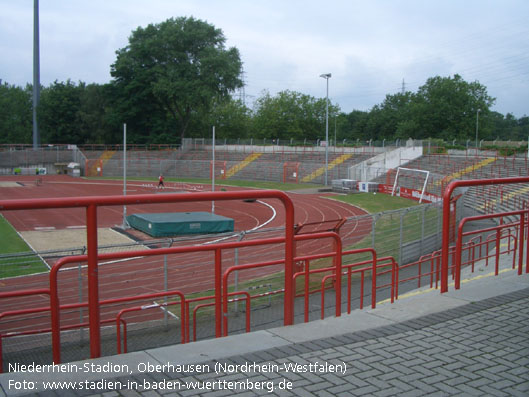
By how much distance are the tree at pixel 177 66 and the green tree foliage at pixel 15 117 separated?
1976cm

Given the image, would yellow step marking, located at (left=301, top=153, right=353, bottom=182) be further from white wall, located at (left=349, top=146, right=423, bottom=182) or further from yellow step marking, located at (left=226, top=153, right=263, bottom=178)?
yellow step marking, located at (left=226, top=153, right=263, bottom=178)

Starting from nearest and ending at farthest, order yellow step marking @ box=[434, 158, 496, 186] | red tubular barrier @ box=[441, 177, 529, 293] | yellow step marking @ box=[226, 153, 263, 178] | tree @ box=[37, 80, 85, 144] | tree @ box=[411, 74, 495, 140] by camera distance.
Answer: red tubular barrier @ box=[441, 177, 529, 293] → yellow step marking @ box=[434, 158, 496, 186] → yellow step marking @ box=[226, 153, 263, 178] → tree @ box=[37, 80, 85, 144] → tree @ box=[411, 74, 495, 140]

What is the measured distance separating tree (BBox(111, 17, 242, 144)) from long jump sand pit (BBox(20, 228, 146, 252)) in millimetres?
45499

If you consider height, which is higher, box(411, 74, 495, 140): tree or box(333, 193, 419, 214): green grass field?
box(411, 74, 495, 140): tree

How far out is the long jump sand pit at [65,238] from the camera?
2123cm

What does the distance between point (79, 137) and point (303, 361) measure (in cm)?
7662

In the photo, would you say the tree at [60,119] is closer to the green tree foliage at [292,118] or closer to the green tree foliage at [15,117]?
the green tree foliage at [15,117]

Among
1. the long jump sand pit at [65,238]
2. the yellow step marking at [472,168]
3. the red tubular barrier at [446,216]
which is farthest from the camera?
the yellow step marking at [472,168]

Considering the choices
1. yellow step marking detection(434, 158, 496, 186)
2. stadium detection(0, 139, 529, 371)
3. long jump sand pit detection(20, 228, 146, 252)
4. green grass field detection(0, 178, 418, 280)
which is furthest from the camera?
yellow step marking detection(434, 158, 496, 186)

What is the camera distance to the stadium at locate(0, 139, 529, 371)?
5191mm

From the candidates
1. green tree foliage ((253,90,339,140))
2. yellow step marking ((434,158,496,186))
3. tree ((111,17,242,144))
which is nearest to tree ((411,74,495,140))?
green tree foliage ((253,90,339,140))

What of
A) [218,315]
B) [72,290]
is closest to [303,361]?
[218,315]

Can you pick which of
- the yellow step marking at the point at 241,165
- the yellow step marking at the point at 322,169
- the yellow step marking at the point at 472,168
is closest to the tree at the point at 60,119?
the yellow step marking at the point at 241,165

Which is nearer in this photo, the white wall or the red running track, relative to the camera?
the red running track
